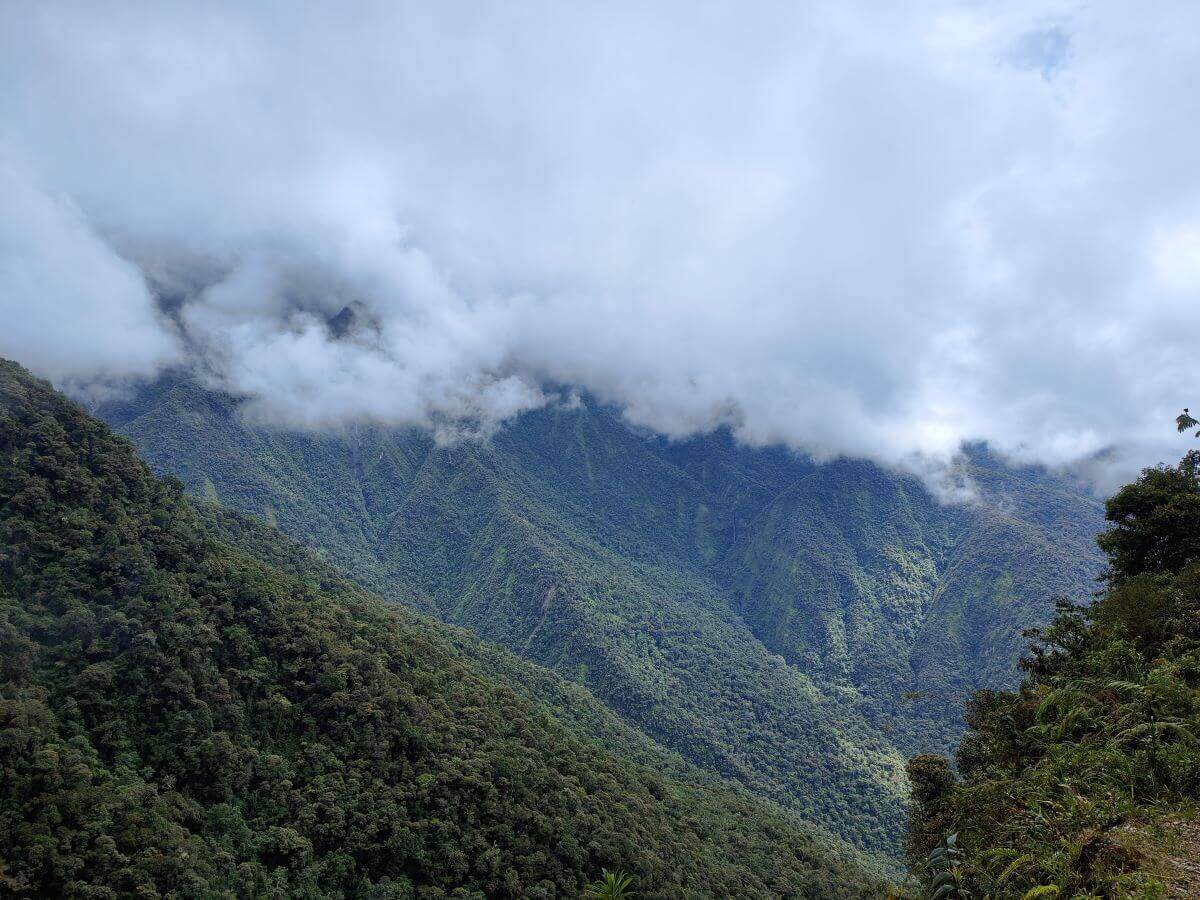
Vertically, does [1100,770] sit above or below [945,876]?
above

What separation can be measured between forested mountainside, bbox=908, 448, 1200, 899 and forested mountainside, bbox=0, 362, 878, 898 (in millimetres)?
35547

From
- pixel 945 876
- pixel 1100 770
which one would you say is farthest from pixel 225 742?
pixel 1100 770

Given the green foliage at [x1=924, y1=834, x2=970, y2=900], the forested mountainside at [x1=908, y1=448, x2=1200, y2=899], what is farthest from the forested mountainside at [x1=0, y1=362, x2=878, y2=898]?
the green foliage at [x1=924, y1=834, x2=970, y2=900]

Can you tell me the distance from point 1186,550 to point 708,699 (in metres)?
179

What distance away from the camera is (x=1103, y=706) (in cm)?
1916

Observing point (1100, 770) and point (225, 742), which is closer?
point (1100, 770)

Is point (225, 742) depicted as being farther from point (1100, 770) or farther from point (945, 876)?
point (1100, 770)

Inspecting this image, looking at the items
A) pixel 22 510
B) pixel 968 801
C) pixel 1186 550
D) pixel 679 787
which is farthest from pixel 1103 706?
pixel 679 787

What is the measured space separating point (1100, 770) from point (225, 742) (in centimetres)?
5486

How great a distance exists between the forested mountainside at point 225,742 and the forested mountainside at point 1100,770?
35.5 metres

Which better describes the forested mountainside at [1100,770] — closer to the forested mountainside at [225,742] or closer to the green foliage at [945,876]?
the green foliage at [945,876]

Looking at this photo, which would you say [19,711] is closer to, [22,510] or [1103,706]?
[22,510]

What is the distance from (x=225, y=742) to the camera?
4706cm

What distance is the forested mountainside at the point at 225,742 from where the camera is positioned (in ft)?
122
